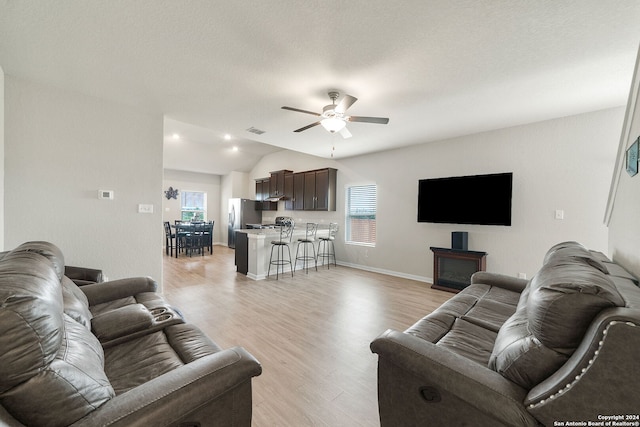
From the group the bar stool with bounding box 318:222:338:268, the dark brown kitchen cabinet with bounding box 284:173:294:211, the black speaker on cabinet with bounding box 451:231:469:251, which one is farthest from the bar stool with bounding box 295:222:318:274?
the black speaker on cabinet with bounding box 451:231:469:251

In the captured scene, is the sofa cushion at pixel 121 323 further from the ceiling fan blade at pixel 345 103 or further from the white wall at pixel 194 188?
the white wall at pixel 194 188

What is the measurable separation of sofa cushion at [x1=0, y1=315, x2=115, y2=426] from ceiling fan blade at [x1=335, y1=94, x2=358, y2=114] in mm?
2741

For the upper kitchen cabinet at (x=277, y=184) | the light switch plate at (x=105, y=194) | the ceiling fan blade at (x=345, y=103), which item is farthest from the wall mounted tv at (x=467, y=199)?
the light switch plate at (x=105, y=194)

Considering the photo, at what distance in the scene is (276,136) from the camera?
4.70 m

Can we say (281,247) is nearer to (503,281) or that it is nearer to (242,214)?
(242,214)

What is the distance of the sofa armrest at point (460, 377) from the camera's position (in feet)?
3.03

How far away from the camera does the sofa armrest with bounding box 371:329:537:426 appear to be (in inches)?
36.4

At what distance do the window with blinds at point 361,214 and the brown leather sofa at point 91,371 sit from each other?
15.5 feet

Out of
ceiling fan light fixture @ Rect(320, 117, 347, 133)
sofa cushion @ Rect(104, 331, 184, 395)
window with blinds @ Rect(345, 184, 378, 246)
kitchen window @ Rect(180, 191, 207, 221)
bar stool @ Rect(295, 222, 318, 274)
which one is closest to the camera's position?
sofa cushion @ Rect(104, 331, 184, 395)

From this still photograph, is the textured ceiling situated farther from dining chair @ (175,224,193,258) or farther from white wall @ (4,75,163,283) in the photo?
dining chair @ (175,224,193,258)

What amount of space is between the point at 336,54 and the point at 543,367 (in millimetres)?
2459

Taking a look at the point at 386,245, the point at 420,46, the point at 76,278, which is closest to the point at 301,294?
the point at 386,245

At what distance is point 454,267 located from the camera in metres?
4.37

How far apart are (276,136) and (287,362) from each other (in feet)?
12.2
